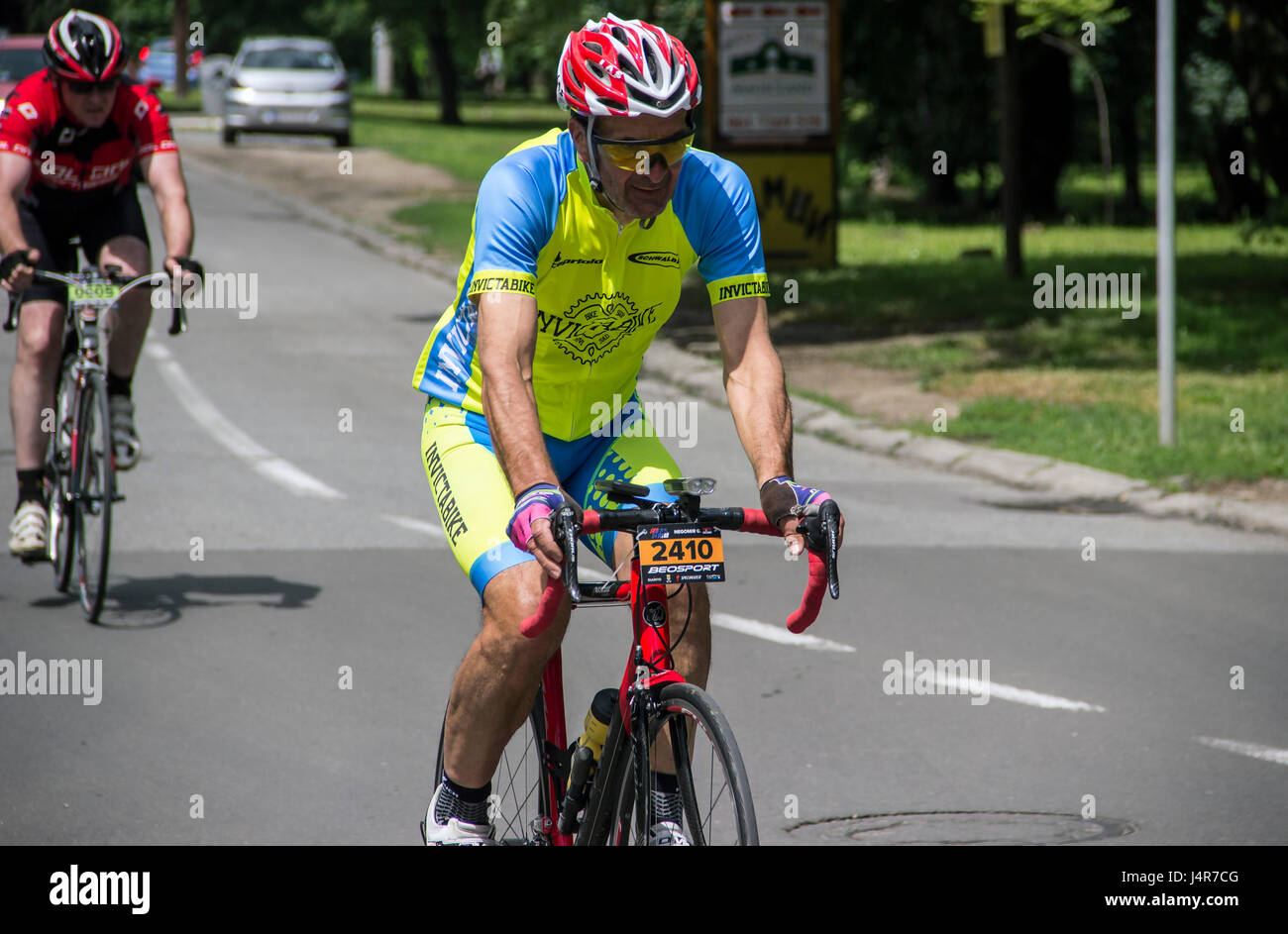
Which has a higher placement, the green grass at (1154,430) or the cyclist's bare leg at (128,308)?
the cyclist's bare leg at (128,308)

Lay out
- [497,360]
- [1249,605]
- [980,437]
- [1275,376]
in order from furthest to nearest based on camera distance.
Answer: [1275,376] < [980,437] < [1249,605] < [497,360]

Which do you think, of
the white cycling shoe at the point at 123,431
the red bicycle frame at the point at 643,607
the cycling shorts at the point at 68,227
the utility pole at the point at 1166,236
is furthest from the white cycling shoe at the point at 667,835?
the utility pole at the point at 1166,236

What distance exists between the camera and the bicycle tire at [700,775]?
3129 mm

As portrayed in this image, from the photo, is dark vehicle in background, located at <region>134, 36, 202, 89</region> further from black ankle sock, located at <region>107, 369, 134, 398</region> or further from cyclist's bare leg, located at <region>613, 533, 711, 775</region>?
cyclist's bare leg, located at <region>613, 533, 711, 775</region>

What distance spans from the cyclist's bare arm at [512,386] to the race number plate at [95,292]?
146 inches

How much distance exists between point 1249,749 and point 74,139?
501 centimetres

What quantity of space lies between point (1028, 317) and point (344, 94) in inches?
779

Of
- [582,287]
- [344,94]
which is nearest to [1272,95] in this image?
[582,287]

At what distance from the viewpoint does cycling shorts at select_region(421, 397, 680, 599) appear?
3736mm

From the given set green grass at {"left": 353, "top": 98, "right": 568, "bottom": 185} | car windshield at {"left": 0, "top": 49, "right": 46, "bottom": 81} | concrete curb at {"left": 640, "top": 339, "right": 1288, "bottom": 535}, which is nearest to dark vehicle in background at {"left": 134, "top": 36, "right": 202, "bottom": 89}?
green grass at {"left": 353, "top": 98, "right": 568, "bottom": 185}

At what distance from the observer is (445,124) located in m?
45.3

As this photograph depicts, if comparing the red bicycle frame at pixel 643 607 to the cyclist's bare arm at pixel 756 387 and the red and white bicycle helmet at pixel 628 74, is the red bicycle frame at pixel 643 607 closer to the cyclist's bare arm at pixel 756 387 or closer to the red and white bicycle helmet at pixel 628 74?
the cyclist's bare arm at pixel 756 387

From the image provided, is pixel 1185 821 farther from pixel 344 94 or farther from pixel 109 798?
pixel 344 94

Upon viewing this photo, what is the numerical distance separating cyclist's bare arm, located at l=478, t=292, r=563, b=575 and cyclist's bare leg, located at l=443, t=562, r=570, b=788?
0.23 m
